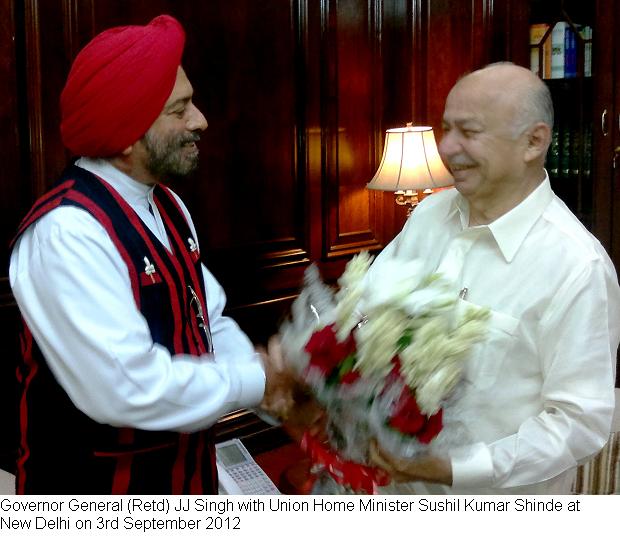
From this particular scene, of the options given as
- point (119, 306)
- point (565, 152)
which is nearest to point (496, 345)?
point (119, 306)

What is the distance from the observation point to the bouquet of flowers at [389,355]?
1187mm

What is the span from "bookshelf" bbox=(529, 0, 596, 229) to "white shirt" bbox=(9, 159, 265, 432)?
2990 millimetres

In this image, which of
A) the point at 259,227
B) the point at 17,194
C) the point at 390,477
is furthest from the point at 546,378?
the point at 259,227

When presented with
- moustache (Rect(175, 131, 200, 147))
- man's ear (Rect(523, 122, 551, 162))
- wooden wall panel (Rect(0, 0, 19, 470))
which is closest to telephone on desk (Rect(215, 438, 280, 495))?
wooden wall panel (Rect(0, 0, 19, 470))

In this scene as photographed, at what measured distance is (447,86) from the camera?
429cm

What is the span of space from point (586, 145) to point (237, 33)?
1.81m

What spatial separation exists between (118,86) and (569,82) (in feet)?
9.95

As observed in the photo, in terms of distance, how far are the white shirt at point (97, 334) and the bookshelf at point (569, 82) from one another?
2.99 metres

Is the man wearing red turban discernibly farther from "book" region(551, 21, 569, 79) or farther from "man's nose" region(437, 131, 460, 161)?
"book" region(551, 21, 569, 79)

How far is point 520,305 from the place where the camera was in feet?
4.96

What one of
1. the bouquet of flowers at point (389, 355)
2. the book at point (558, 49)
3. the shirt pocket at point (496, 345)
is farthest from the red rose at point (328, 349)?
the book at point (558, 49)

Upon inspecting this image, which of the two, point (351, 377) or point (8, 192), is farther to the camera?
point (8, 192)

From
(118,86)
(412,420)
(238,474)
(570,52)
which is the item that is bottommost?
(238,474)

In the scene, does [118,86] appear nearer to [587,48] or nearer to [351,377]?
[351,377]
